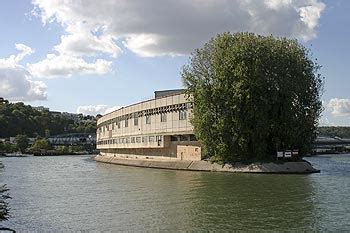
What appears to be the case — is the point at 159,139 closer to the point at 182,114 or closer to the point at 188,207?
the point at 182,114

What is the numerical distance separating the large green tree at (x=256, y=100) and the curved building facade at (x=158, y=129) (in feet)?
30.5

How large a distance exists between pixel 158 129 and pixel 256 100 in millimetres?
28038

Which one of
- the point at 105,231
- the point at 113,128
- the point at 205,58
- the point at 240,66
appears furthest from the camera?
the point at 113,128

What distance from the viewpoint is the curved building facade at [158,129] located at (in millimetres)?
79688

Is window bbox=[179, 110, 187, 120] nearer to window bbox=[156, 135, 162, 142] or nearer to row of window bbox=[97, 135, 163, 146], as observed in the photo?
row of window bbox=[97, 135, 163, 146]

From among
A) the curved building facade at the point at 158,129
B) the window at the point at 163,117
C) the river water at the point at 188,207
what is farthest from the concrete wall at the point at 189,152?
the river water at the point at 188,207

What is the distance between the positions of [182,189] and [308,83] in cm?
3177

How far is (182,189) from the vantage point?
142 feet

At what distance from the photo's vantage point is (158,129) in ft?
291

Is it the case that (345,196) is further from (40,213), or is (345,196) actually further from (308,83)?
(308,83)

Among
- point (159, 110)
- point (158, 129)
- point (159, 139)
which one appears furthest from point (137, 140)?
point (159, 110)

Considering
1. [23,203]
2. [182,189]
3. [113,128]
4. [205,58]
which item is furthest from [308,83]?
[113,128]

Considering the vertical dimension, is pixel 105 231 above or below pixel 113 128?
below

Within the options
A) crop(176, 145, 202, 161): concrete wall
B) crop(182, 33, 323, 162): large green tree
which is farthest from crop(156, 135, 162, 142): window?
crop(182, 33, 323, 162): large green tree
